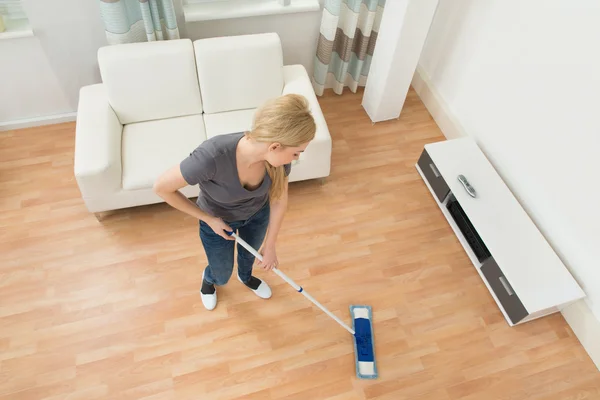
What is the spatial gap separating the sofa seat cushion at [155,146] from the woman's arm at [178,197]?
0.84 metres

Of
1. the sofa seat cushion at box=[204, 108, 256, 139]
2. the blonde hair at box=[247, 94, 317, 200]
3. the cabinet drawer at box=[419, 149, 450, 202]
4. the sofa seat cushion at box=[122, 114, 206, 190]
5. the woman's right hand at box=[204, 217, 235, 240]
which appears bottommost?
the cabinet drawer at box=[419, 149, 450, 202]

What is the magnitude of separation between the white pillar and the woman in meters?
1.53

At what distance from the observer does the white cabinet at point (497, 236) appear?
7.41 ft

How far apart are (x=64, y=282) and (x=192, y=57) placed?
143 cm

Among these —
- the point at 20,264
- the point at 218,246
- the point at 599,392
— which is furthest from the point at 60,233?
the point at 599,392

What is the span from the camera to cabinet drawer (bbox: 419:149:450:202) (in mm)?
2715

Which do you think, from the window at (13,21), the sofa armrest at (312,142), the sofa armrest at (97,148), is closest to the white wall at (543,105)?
the sofa armrest at (312,142)

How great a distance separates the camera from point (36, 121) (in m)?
3.04

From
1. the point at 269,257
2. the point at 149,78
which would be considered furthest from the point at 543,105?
the point at 149,78

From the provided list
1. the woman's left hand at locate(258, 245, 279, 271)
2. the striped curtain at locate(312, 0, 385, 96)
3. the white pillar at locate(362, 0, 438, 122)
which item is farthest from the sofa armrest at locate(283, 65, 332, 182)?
the woman's left hand at locate(258, 245, 279, 271)

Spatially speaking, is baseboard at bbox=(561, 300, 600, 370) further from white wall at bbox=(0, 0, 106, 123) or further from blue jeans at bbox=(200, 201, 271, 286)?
white wall at bbox=(0, 0, 106, 123)

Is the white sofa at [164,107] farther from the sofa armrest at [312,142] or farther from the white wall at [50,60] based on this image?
the white wall at [50,60]

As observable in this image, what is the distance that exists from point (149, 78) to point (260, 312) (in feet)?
4.76

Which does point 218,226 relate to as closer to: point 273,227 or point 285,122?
point 273,227
